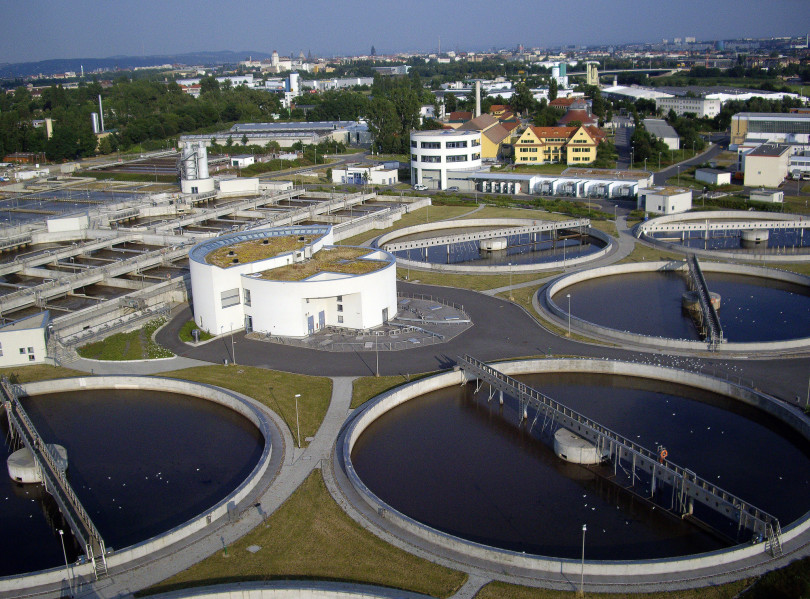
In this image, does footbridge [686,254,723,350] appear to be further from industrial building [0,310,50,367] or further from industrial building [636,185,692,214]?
industrial building [0,310,50,367]

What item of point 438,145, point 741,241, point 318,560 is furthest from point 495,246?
point 318,560

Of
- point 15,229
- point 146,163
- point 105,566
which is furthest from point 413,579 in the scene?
point 146,163

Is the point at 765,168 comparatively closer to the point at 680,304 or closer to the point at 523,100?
the point at 680,304

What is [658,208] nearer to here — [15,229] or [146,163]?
[15,229]

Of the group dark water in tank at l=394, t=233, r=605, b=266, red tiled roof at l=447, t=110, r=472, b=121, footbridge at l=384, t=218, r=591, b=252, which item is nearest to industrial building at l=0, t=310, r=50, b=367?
footbridge at l=384, t=218, r=591, b=252

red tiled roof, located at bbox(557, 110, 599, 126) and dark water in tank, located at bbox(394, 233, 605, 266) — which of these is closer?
dark water in tank, located at bbox(394, 233, 605, 266)

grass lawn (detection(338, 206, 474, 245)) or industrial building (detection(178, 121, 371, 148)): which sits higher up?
industrial building (detection(178, 121, 371, 148))

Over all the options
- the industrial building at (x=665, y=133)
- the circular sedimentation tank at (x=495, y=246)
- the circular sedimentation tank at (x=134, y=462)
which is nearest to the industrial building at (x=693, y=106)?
the industrial building at (x=665, y=133)
